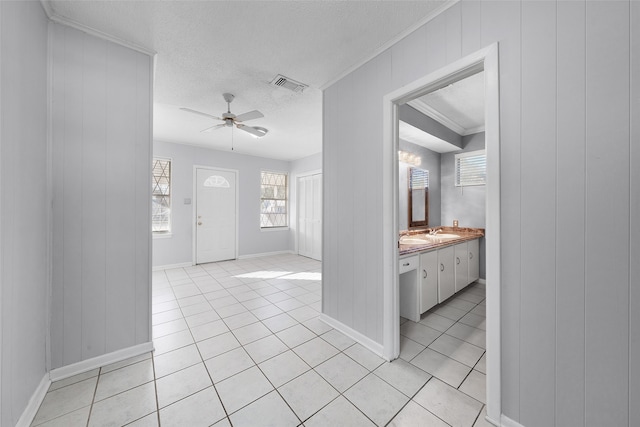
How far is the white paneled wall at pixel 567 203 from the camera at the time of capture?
1.00 m

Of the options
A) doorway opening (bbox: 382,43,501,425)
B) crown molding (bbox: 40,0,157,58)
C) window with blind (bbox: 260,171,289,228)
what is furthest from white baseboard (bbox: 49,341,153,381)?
window with blind (bbox: 260,171,289,228)

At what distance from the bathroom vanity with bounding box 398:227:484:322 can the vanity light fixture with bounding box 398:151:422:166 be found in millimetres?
1178

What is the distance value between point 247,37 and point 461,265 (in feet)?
11.8

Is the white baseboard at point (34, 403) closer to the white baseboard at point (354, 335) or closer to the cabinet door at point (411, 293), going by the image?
the white baseboard at point (354, 335)

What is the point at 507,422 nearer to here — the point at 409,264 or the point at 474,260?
the point at 409,264

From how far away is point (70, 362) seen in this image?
1.74m

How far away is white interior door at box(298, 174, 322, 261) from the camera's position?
18.6ft

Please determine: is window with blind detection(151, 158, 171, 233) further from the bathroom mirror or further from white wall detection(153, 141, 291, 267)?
the bathroom mirror

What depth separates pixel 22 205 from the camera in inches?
52.5

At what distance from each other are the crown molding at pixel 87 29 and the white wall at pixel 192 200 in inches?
124

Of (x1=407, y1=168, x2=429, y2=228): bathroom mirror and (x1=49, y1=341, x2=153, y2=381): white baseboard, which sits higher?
(x1=407, y1=168, x2=429, y2=228): bathroom mirror

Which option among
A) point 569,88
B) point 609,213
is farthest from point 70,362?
point 569,88

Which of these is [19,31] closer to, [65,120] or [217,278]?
[65,120]

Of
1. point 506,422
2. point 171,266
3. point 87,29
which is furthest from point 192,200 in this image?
point 506,422
